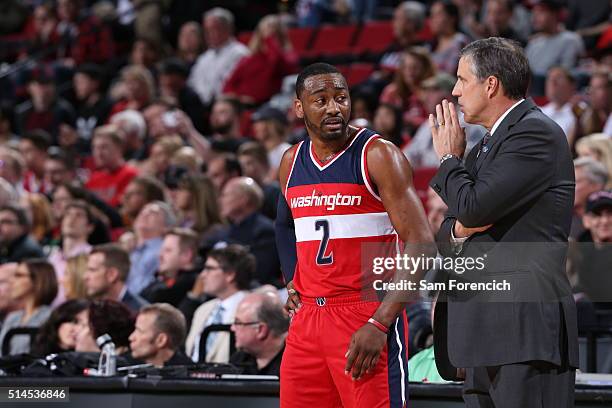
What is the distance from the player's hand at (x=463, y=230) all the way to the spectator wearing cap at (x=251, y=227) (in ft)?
14.2

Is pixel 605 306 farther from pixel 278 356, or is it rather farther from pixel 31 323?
pixel 31 323

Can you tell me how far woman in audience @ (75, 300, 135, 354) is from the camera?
21.5 ft

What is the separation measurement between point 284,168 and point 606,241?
2.82 metres

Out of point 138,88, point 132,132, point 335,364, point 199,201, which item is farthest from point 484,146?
point 138,88

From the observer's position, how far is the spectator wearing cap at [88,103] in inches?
508

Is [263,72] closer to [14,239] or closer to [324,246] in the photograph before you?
[14,239]

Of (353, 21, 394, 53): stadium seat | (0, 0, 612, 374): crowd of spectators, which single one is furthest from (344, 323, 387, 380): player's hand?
(353, 21, 394, 53): stadium seat

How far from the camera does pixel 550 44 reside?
1080 cm

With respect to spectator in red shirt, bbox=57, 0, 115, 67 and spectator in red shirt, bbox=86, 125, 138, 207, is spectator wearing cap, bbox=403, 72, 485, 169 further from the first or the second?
spectator in red shirt, bbox=57, 0, 115, 67

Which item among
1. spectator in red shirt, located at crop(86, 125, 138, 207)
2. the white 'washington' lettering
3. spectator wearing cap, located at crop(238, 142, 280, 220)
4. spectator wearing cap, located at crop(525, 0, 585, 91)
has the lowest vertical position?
the white 'washington' lettering

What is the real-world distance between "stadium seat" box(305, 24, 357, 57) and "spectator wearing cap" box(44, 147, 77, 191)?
358 cm

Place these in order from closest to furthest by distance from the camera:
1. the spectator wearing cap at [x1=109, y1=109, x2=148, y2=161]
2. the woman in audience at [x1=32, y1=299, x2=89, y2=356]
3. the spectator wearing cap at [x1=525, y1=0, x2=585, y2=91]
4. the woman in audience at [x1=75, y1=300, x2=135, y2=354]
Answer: the woman in audience at [x1=75, y1=300, x2=135, y2=354] → the woman in audience at [x1=32, y1=299, x2=89, y2=356] → the spectator wearing cap at [x1=525, y1=0, x2=585, y2=91] → the spectator wearing cap at [x1=109, y1=109, x2=148, y2=161]

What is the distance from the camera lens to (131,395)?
5383 millimetres

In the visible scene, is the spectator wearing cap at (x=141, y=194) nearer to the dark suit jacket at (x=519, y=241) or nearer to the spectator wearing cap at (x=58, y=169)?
the spectator wearing cap at (x=58, y=169)
